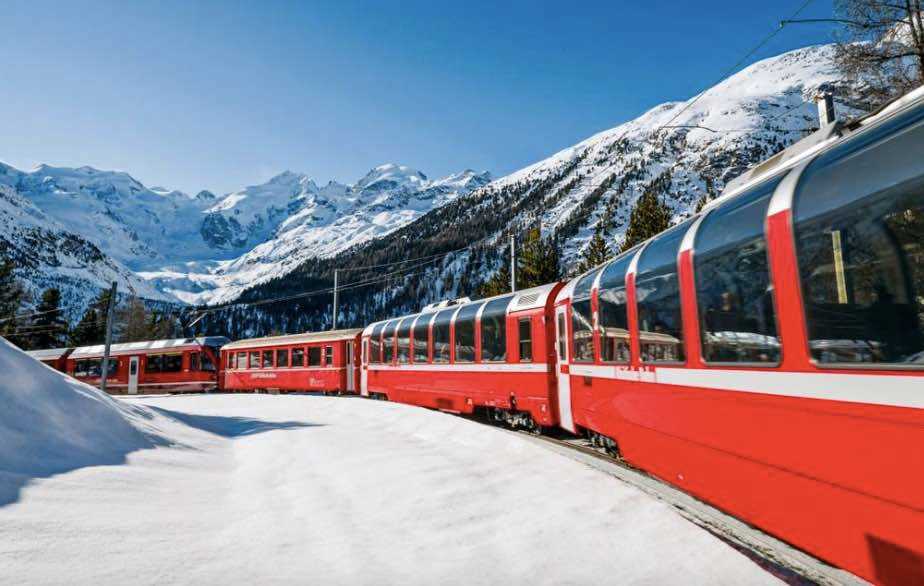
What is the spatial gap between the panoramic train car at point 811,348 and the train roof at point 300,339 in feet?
58.9

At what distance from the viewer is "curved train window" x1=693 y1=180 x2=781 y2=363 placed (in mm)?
4180

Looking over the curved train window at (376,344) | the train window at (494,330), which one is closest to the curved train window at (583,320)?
the train window at (494,330)

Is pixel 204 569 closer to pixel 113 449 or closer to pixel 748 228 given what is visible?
pixel 113 449

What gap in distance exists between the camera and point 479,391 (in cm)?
1302

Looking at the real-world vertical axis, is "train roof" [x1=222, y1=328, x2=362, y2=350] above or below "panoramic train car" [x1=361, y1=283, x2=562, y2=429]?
above

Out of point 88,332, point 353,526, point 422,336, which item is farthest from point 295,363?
point 88,332

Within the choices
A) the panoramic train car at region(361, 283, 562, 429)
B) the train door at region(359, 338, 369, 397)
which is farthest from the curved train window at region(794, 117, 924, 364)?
the train door at region(359, 338, 369, 397)

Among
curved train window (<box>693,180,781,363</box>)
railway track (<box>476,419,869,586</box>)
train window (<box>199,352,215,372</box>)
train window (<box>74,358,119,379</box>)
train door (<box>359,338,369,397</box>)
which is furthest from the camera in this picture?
train window (<box>74,358,119,379</box>)

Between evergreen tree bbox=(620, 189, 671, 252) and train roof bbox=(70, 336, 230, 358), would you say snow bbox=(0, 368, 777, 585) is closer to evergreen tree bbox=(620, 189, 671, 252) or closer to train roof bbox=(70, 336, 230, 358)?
train roof bbox=(70, 336, 230, 358)

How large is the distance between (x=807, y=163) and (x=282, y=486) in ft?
17.9

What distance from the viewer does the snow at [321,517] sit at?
134 inches

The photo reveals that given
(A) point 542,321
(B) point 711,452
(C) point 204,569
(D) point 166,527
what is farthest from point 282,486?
(A) point 542,321

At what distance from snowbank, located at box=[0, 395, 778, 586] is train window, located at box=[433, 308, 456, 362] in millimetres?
7526

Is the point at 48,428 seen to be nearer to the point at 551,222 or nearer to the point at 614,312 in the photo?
the point at 614,312
